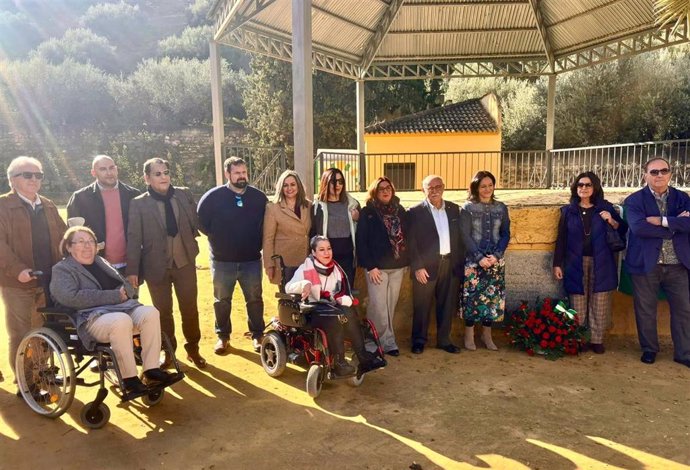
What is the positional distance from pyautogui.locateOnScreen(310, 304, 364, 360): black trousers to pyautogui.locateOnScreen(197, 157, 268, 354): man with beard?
1081mm

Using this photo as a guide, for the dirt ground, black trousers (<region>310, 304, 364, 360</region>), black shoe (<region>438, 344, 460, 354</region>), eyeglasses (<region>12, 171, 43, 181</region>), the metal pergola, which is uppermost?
the metal pergola

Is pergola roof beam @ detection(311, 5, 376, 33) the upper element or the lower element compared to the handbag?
upper

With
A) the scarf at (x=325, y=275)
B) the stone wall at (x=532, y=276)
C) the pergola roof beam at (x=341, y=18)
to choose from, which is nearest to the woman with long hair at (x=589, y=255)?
the stone wall at (x=532, y=276)

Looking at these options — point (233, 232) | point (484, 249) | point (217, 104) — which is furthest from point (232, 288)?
point (217, 104)

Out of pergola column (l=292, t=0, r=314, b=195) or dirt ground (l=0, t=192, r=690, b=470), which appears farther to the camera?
pergola column (l=292, t=0, r=314, b=195)

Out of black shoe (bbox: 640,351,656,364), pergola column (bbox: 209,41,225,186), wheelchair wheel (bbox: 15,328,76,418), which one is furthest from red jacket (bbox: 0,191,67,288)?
pergola column (bbox: 209,41,225,186)

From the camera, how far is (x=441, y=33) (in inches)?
453

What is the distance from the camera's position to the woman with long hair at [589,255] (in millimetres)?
4703

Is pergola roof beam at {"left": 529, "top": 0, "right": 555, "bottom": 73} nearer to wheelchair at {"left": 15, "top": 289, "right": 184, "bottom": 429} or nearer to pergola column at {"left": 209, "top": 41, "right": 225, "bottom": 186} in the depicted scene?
pergola column at {"left": 209, "top": 41, "right": 225, "bottom": 186}

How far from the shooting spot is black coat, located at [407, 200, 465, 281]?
15.6 feet

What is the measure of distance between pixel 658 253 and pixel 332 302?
114 inches

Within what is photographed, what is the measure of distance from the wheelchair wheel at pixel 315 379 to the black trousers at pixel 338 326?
0.55ft

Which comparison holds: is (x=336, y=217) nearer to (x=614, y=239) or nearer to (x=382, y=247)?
(x=382, y=247)

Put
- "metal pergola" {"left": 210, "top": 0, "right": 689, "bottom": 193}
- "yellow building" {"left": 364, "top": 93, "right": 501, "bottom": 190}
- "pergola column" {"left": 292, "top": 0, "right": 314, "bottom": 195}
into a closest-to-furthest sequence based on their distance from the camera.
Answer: "pergola column" {"left": 292, "top": 0, "right": 314, "bottom": 195} → "metal pergola" {"left": 210, "top": 0, "right": 689, "bottom": 193} → "yellow building" {"left": 364, "top": 93, "right": 501, "bottom": 190}
